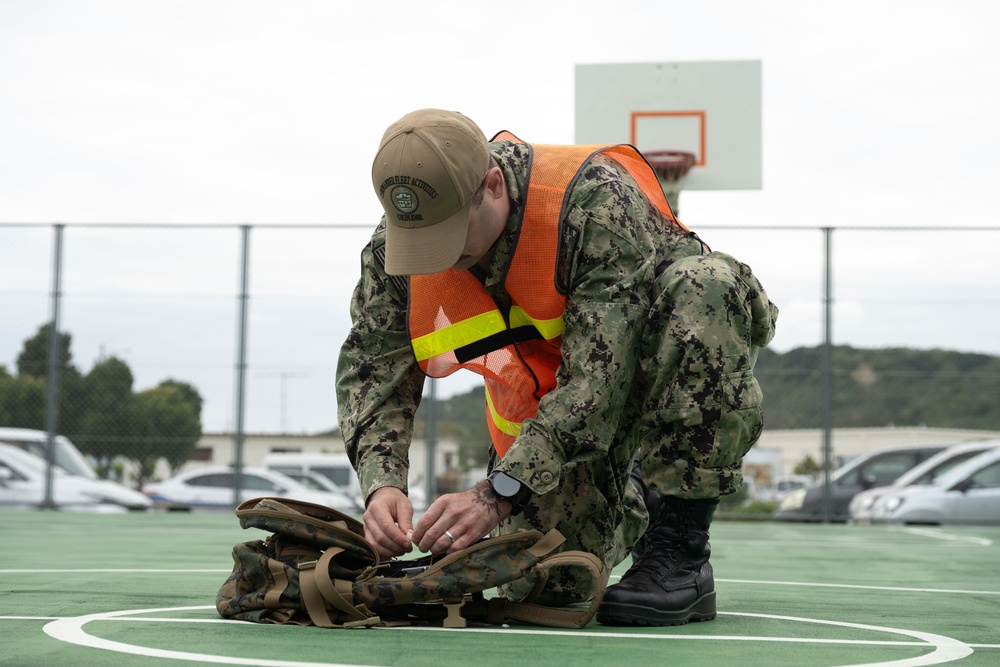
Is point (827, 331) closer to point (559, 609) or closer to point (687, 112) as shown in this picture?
point (687, 112)

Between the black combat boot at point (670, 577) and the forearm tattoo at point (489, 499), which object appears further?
the black combat boot at point (670, 577)

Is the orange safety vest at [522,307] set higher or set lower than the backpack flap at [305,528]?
higher

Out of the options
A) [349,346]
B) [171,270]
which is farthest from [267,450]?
[349,346]

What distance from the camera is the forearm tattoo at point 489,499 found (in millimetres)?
2309

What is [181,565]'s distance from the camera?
417 cm

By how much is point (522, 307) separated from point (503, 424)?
18.0 inches

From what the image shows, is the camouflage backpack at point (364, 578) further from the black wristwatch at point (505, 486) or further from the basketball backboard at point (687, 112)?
the basketball backboard at point (687, 112)

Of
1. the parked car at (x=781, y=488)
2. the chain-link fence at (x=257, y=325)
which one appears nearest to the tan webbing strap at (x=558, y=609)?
the chain-link fence at (x=257, y=325)

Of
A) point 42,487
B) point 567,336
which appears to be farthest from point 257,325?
point 567,336

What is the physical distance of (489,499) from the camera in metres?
2.32

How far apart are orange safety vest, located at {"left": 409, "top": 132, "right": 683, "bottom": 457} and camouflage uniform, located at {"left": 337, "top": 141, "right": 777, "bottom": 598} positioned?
32 millimetres

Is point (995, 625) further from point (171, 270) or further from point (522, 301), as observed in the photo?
point (171, 270)

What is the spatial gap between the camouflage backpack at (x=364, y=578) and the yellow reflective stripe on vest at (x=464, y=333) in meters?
0.46

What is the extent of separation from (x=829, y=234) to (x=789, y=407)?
58.5 inches
